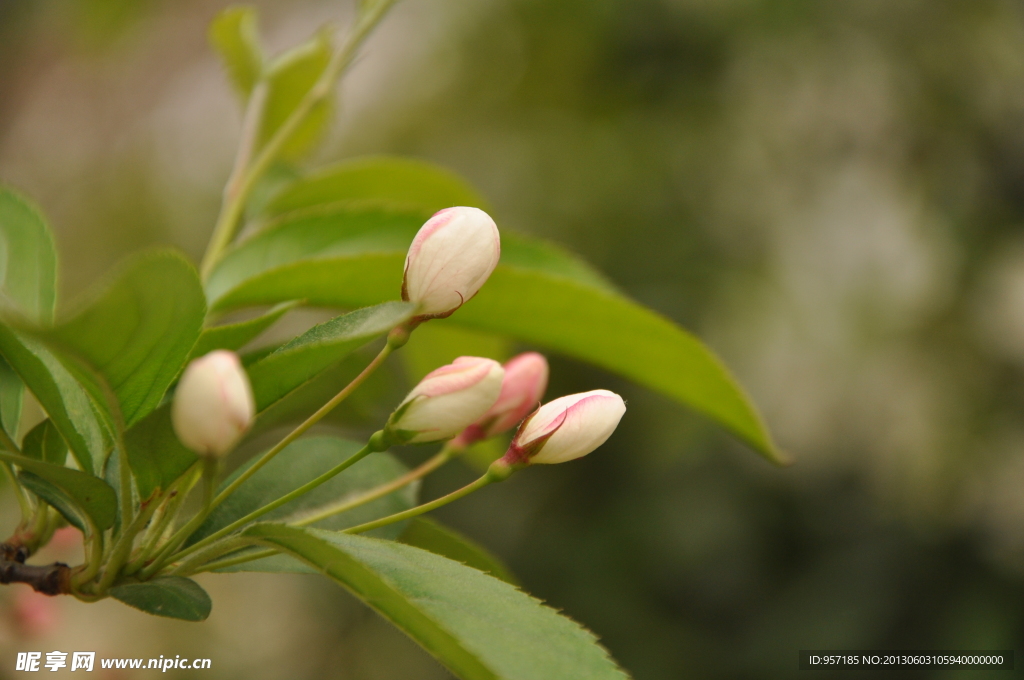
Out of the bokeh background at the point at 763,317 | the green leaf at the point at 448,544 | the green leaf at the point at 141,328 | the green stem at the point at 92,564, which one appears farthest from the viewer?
the bokeh background at the point at 763,317

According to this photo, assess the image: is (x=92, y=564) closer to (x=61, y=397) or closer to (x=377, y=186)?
(x=61, y=397)

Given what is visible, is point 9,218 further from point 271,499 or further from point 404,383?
point 404,383

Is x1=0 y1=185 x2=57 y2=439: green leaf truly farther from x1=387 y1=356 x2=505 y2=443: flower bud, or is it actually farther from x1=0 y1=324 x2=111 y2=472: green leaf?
x1=387 y1=356 x2=505 y2=443: flower bud

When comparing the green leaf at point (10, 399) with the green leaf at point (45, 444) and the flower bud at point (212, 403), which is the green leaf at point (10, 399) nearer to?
the green leaf at point (45, 444)

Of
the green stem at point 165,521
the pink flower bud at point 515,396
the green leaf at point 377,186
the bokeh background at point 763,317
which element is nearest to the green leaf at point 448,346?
the green leaf at point 377,186

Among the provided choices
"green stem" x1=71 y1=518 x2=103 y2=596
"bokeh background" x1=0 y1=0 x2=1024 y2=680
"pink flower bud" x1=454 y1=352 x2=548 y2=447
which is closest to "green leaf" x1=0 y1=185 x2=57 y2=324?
"green stem" x1=71 y1=518 x2=103 y2=596

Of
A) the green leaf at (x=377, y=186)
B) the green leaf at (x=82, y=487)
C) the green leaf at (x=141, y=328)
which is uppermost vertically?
the green leaf at (x=377, y=186)

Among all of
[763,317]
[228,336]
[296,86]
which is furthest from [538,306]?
[763,317]
